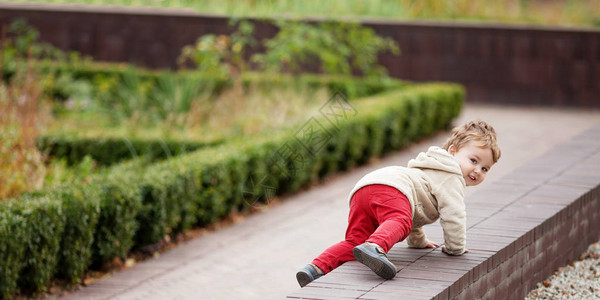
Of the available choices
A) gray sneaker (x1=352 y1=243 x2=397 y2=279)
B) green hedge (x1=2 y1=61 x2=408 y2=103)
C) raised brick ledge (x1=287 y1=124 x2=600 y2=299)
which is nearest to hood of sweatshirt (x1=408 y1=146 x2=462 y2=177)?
raised brick ledge (x1=287 y1=124 x2=600 y2=299)

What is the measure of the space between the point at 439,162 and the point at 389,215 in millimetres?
385

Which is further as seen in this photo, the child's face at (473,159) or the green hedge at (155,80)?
the green hedge at (155,80)

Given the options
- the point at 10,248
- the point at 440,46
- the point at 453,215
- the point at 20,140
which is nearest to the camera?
the point at 453,215

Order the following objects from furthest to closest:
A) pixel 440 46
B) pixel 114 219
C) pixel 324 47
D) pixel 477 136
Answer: pixel 440 46 → pixel 324 47 → pixel 114 219 → pixel 477 136

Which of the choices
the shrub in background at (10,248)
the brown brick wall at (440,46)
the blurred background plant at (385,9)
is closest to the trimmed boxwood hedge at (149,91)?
the brown brick wall at (440,46)

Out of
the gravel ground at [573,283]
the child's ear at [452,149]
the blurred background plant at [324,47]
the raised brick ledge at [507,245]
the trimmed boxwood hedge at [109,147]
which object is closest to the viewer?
the raised brick ledge at [507,245]

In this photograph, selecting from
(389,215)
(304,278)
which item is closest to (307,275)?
(304,278)

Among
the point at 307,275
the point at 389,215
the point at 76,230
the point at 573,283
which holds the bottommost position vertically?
the point at 573,283

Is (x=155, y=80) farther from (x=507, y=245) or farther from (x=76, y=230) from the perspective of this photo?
(x=507, y=245)

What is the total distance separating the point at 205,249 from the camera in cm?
651

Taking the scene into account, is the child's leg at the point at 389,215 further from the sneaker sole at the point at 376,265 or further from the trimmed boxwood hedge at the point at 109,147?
the trimmed boxwood hedge at the point at 109,147

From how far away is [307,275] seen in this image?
12.7 ft

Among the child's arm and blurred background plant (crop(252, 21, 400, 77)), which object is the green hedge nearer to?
blurred background plant (crop(252, 21, 400, 77))

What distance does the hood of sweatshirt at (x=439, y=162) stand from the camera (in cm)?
402
